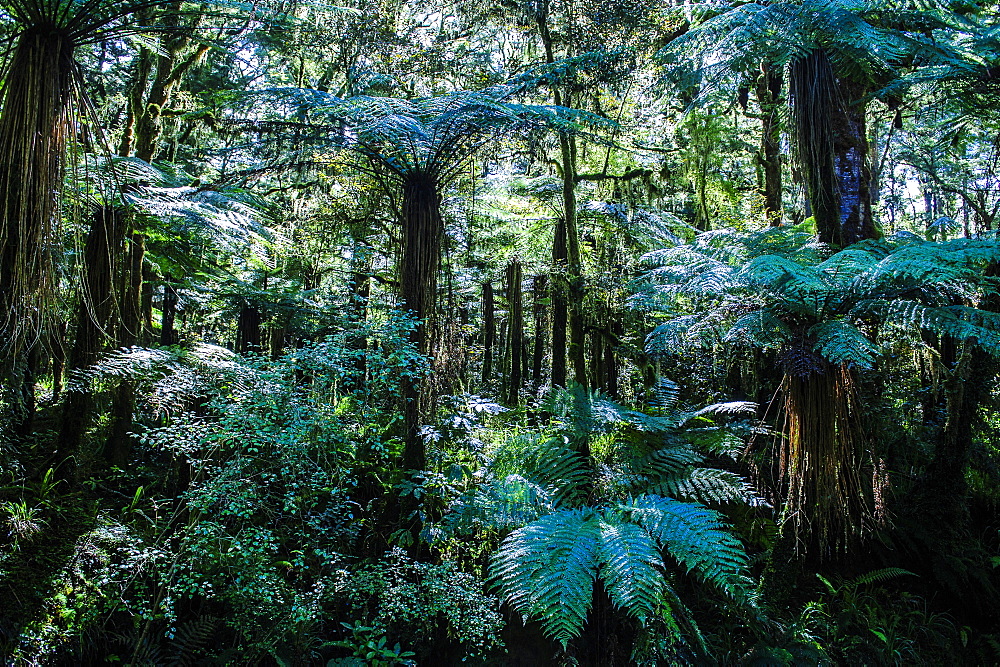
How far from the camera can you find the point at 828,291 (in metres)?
3.66

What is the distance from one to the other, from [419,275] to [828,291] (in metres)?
3.08

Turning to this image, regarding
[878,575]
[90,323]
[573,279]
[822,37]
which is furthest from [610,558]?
[90,323]

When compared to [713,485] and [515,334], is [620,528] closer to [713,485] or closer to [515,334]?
[713,485]

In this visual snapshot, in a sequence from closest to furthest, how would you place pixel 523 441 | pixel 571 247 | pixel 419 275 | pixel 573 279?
pixel 523 441
pixel 419 275
pixel 573 279
pixel 571 247

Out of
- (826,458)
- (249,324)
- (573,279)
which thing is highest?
(573,279)

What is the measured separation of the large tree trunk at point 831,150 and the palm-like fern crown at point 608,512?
167cm

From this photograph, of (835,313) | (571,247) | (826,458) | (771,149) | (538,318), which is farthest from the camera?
(538,318)

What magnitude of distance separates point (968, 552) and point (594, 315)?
14.4ft

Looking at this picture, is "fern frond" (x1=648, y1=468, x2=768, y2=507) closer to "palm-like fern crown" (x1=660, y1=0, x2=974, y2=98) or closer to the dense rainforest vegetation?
Result: the dense rainforest vegetation

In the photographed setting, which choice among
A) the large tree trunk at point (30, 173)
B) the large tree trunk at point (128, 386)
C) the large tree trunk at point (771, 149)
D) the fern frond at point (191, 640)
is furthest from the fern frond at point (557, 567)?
the large tree trunk at point (771, 149)

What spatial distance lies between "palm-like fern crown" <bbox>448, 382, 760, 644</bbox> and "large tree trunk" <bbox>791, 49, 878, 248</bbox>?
167 cm

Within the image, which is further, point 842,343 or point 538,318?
point 538,318

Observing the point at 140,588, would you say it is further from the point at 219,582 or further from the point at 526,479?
the point at 526,479

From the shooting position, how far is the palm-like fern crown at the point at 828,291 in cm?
330
